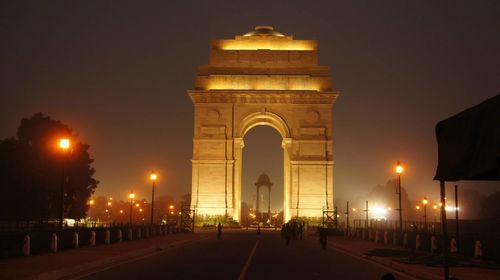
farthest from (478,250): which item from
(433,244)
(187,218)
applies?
(187,218)

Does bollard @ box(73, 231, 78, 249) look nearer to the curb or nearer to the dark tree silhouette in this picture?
the curb

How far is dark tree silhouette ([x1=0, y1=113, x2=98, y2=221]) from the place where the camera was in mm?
55844

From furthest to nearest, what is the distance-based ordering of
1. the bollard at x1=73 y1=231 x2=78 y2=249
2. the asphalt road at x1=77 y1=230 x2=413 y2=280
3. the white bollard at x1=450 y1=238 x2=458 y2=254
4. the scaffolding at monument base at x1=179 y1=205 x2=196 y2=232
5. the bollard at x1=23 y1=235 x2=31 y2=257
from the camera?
the scaffolding at monument base at x1=179 y1=205 x2=196 y2=232
the bollard at x1=73 y1=231 x2=78 y2=249
the white bollard at x1=450 y1=238 x2=458 y2=254
the bollard at x1=23 y1=235 x2=31 y2=257
the asphalt road at x1=77 y1=230 x2=413 y2=280

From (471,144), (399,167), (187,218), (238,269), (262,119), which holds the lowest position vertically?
(238,269)

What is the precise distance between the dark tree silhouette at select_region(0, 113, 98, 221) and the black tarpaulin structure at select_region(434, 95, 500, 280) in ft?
167

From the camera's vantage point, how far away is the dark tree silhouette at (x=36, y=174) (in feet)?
183

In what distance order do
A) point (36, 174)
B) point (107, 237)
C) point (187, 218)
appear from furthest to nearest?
point (187, 218)
point (36, 174)
point (107, 237)

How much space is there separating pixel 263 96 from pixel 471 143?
2258 inches

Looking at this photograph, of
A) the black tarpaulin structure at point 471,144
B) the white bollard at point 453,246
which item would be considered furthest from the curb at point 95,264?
the white bollard at point 453,246

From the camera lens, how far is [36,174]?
56844mm

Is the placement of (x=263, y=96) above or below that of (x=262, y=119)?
above

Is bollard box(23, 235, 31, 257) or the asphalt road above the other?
bollard box(23, 235, 31, 257)

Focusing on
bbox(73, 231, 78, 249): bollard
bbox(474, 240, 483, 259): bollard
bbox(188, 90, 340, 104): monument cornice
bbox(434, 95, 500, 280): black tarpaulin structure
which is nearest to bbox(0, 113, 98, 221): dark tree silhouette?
bbox(188, 90, 340, 104): monument cornice

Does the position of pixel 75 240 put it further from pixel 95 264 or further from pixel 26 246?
pixel 95 264
